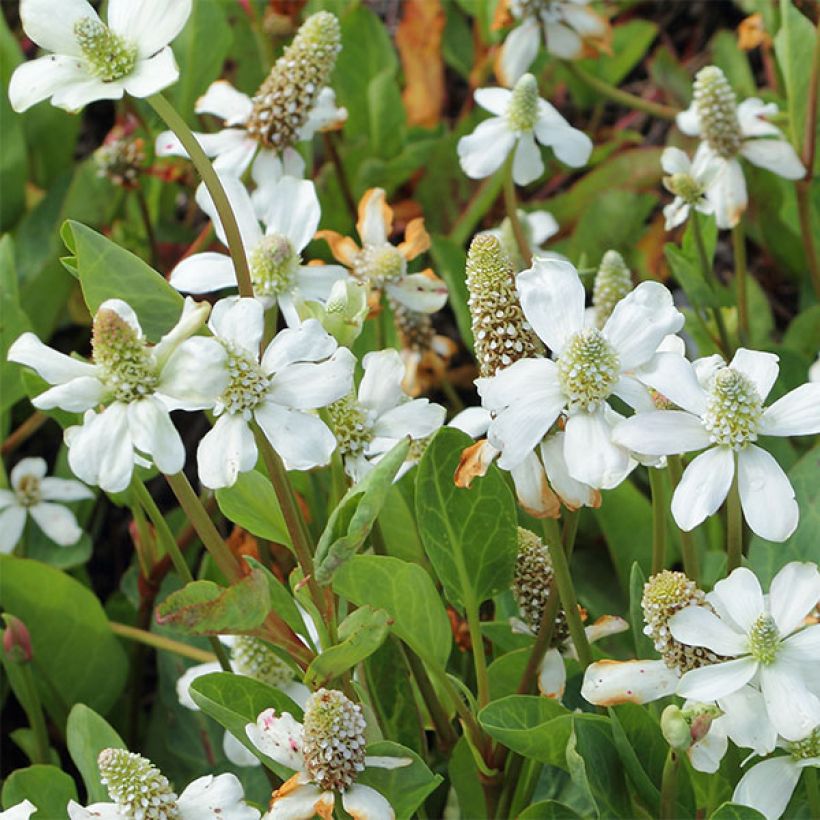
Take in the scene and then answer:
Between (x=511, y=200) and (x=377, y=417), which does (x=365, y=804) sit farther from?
(x=511, y=200)

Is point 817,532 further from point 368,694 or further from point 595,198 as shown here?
point 595,198

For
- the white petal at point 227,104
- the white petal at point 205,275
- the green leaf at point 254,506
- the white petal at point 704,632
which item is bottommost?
the white petal at point 704,632

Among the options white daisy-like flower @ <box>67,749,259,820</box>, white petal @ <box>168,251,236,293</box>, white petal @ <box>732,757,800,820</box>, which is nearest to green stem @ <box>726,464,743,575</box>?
white petal @ <box>732,757,800,820</box>

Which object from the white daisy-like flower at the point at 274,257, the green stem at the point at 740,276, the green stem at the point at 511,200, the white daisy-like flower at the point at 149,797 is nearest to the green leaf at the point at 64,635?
the white daisy-like flower at the point at 274,257

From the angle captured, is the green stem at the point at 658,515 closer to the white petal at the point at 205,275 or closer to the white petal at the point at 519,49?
the white petal at the point at 205,275

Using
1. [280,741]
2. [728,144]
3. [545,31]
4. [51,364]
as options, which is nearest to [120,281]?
[51,364]

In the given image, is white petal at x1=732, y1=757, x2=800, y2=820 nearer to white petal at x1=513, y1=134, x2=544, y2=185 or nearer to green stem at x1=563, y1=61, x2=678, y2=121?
white petal at x1=513, y1=134, x2=544, y2=185
